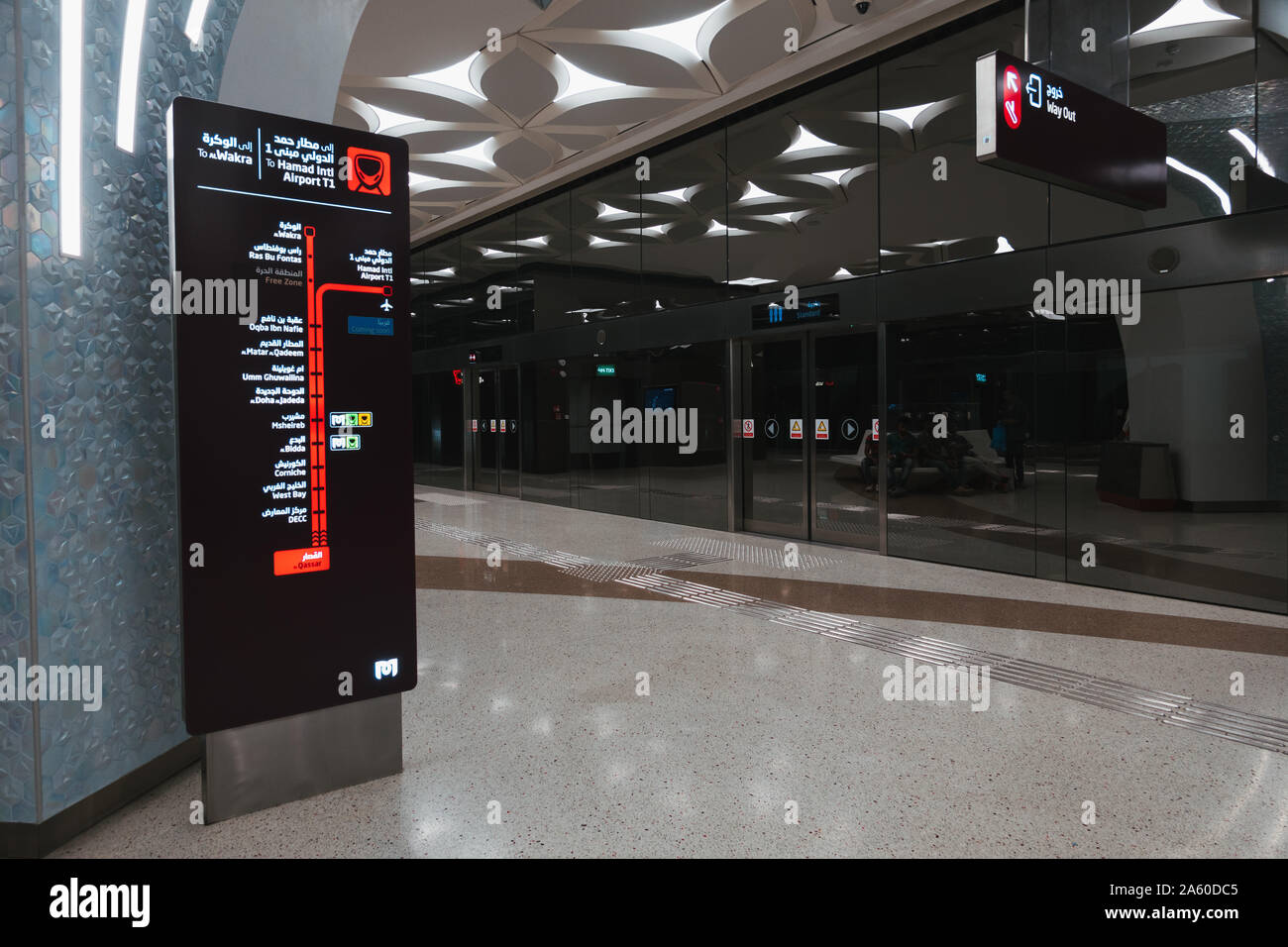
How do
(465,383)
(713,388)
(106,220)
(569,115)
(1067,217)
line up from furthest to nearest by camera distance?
(465,383) < (713,388) < (569,115) < (1067,217) < (106,220)

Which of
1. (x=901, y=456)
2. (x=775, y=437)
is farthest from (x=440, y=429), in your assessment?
(x=901, y=456)

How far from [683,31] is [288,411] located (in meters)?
6.14

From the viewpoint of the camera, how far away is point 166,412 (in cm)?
307

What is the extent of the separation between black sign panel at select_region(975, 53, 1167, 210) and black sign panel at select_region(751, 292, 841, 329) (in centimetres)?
319

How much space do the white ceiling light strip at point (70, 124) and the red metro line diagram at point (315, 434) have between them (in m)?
0.72

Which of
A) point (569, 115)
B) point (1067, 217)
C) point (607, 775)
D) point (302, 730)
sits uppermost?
point (569, 115)

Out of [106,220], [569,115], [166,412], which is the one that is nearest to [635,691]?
[166,412]

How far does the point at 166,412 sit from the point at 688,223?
25.2ft

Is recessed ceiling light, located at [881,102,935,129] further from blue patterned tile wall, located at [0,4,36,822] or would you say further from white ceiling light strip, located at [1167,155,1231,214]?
blue patterned tile wall, located at [0,4,36,822]

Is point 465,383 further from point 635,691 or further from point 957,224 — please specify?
point 635,691

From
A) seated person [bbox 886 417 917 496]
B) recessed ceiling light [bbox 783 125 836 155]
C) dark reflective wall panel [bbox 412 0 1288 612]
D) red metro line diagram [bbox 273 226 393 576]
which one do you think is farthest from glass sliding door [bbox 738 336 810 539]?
red metro line diagram [bbox 273 226 393 576]

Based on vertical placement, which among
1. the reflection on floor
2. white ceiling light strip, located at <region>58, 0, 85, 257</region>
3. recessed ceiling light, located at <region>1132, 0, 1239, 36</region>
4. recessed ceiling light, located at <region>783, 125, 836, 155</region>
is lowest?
the reflection on floor

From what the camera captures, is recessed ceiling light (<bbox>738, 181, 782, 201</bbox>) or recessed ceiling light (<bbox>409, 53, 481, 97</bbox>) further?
recessed ceiling light (<bbox>738, 181, 782, 201</bbox>)

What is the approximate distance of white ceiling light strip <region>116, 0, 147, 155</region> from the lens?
281cm
